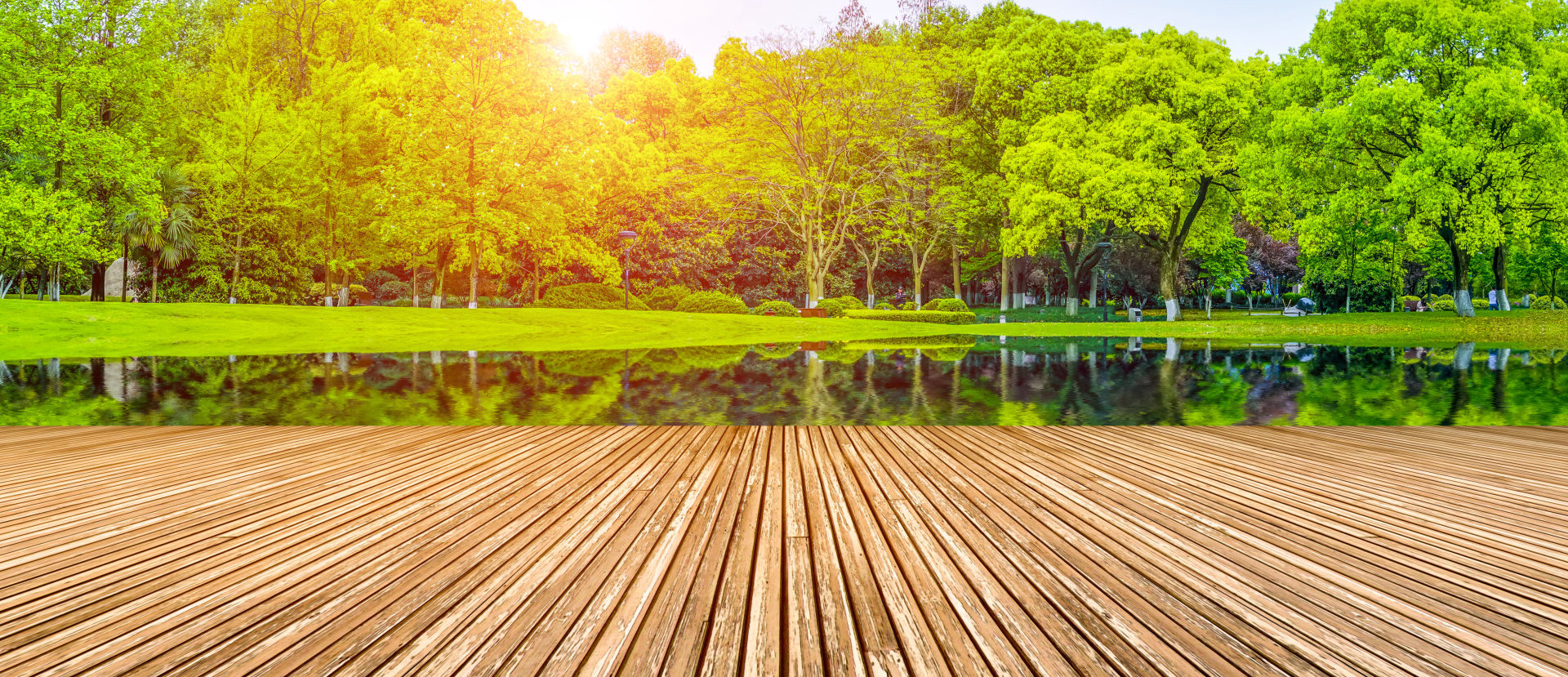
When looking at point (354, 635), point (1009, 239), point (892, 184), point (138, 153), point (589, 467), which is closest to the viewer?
point (354, 635)

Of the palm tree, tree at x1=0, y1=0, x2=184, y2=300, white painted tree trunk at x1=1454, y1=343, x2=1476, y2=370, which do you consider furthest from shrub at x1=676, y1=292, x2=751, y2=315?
white painted tree trunk at x1=1454, y1=343, x2=1476, y2=370

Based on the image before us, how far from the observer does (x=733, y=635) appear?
2850 mm

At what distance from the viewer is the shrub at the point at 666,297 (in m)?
32.8

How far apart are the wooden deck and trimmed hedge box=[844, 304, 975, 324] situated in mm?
24888

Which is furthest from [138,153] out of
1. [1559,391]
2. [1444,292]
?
[1444,292]

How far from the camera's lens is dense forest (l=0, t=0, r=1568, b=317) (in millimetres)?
23906

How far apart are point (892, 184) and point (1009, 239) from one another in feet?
21.2

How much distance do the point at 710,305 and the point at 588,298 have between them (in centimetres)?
479

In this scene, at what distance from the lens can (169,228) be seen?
2703 cm

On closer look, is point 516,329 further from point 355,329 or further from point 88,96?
point 88,96

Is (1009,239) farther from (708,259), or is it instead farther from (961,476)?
(961,476)

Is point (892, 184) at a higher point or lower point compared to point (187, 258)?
higher

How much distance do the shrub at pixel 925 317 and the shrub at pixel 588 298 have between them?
368 inches

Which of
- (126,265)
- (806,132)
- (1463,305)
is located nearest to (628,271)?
(806,132)
